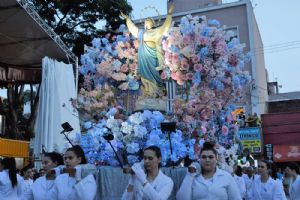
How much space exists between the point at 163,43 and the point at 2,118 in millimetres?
9392

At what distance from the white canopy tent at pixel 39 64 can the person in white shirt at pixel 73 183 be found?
4.85 metres

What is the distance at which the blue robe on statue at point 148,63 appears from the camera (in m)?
7.26

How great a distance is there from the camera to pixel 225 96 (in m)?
6.45

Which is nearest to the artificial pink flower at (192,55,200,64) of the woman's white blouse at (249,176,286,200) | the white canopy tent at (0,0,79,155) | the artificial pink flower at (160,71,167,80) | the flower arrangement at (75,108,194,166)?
the artificial pink flower at (160,71,167,80)

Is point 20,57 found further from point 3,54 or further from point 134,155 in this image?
point 134,155

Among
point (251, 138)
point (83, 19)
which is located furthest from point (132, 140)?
point (83, 19)

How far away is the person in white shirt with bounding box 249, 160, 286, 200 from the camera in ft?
19.8

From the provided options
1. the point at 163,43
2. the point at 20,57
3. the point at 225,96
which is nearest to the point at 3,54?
the point at 20,57

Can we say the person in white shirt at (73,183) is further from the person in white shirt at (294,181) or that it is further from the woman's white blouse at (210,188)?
the person in white shirt at (294,181)

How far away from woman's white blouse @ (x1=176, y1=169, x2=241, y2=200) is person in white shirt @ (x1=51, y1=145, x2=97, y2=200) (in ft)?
2.83

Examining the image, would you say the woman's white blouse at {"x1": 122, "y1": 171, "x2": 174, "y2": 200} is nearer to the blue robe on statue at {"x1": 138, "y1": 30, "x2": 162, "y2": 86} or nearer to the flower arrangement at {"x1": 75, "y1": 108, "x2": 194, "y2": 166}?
the flower arrangement at {"x1": 75, "y1": 108, "x2": 194, "y2": 166}

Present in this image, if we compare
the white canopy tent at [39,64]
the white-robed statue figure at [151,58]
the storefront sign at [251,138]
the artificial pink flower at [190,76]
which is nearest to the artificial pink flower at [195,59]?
the artificial pink flower at [190,76]

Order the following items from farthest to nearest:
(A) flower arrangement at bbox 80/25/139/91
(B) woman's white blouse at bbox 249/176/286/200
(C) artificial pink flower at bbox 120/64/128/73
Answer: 1. (C) artificial pink flower at bbox 120/64/128/73
2. (A) flower arrangement at bbox 80/25/139/91
3. (B) woman's white blouse at bbox 249/176/286/200

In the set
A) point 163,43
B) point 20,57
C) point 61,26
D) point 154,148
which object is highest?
point 61,26
